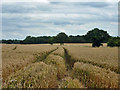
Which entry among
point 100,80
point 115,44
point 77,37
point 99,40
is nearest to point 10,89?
point 100,80

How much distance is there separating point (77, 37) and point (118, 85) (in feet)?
367

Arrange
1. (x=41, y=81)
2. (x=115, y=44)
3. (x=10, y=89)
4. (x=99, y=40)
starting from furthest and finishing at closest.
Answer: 1. (x=115, y=44)
2. (x=99, y=40)
3. (x=41, y=81)
4. (x=10, y=89)

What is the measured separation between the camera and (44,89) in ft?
19.5

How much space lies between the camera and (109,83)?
22.0ft

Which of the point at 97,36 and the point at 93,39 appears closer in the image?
the point at 97,36

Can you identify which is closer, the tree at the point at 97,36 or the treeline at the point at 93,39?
the tree at the point at 97,36

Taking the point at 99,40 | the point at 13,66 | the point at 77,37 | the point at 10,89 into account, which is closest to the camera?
the point at 10,89

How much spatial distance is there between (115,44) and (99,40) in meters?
16.0

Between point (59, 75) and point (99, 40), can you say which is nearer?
point (59, 75)

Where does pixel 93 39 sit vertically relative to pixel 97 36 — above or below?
below

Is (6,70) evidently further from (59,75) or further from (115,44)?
(115,44)

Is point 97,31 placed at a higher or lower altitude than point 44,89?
higher

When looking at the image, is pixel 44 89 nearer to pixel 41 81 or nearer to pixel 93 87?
pixel 41 81

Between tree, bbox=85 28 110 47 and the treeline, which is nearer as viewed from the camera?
tree, bbox=85 28 110 47
